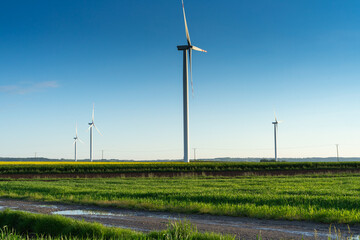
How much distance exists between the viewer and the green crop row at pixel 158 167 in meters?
58.0

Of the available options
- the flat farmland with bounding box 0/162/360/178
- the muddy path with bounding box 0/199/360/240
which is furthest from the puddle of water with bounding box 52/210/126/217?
the flat farmland with bounding box 0/162/360/178

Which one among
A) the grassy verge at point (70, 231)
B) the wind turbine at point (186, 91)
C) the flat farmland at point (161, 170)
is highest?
the wind turbine at point (186, 91)

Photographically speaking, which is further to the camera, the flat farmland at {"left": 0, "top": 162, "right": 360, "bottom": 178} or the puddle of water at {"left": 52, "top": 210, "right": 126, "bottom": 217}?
the flat farmland at {"left": 0, "top": 162, "right": 360, "bottom": 178}

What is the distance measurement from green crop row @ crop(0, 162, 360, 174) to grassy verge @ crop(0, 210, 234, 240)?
43913mm

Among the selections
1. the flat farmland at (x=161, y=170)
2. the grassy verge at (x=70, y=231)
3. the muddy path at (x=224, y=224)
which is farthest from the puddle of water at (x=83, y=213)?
the flat farmland at (x=161, y=170)

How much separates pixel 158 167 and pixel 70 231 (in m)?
49.0

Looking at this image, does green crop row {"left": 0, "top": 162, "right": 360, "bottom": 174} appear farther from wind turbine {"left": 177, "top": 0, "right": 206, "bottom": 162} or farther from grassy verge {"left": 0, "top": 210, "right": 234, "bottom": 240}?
grassy verge {"left": 0, "top": 210, "right": 234, "bottom": 240}

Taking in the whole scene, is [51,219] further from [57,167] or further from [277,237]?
[57,167]

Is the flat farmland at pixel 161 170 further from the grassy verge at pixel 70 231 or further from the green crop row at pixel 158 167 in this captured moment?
the grassy verge at pixel 70 231

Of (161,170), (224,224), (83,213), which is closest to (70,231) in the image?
(83,213)

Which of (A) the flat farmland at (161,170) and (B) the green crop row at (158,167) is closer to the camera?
(A) the flat farmland at (161,170)

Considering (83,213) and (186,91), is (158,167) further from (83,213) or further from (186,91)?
(83,213)

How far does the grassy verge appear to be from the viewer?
31.7ft

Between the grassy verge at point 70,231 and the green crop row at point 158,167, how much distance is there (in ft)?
144
